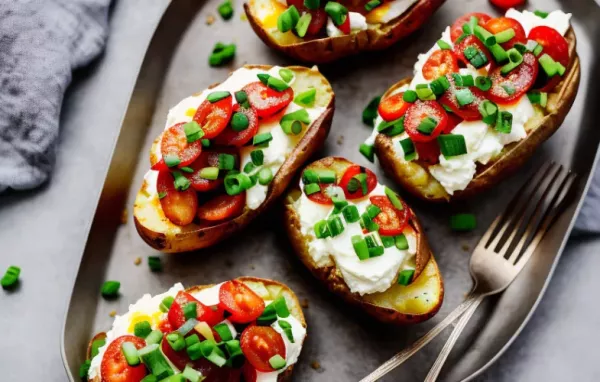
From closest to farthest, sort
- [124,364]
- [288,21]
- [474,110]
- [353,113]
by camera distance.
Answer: [124,364] < [474,110] < [288,21] < [353,113]

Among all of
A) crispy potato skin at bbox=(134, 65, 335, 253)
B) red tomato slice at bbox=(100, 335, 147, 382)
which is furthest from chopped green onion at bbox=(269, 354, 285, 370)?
crispy potato skin at bbox=(134, 65, 335, 253)

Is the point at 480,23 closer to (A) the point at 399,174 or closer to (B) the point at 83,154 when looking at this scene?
(A) the point at 399,174

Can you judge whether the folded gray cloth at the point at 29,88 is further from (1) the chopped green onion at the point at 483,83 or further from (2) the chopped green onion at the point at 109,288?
(1) the chopped green onion at the point at 483,83

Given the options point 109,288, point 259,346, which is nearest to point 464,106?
point 259,346

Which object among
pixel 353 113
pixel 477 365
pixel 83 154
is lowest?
pixel 477 365

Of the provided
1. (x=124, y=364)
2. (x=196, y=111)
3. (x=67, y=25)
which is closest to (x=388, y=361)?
(x=124, y=364)

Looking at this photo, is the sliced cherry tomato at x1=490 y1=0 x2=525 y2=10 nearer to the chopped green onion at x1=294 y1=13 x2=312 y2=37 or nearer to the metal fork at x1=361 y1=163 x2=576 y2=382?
the metal fork at x1=361 y1=163 x2=576 y2=382

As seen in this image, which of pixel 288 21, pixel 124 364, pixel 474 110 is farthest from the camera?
pixel 288 21

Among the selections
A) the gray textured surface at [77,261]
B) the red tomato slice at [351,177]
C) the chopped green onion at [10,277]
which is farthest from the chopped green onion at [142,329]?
the red tomato slice at [351,177]
